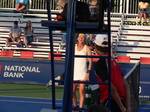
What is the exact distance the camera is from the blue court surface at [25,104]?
35.9ft

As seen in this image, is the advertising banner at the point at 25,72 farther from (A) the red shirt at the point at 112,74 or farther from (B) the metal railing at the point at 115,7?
Result: (A) the red shirt at the point at 112,74

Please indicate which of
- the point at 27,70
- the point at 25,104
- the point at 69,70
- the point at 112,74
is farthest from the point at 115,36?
the point at 69,70

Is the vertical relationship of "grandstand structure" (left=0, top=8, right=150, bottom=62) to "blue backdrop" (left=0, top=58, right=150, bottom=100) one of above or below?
above

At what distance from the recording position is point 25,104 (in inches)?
457

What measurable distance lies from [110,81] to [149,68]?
28.8 feet

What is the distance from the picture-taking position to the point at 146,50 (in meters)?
20.7

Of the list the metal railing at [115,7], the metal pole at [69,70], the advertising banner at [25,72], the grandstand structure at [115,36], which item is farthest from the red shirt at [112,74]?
the metal railing at [115,7]

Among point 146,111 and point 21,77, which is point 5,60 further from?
point 146,111

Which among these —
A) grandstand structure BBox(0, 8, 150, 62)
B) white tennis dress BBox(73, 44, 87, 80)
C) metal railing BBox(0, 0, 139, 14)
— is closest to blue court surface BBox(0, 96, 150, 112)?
white tennis dress BBox(73, 44, 87, 80)

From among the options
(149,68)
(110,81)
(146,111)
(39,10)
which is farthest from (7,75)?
(110,81)

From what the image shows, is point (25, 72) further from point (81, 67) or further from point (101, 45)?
point (101, 45)

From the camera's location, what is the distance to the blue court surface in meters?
10.9

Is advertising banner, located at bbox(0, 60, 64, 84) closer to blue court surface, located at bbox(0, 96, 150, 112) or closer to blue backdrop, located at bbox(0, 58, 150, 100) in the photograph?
blue backdrop, located at bbox(0, 58, 150, 100)

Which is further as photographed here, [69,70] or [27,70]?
[27,70]
